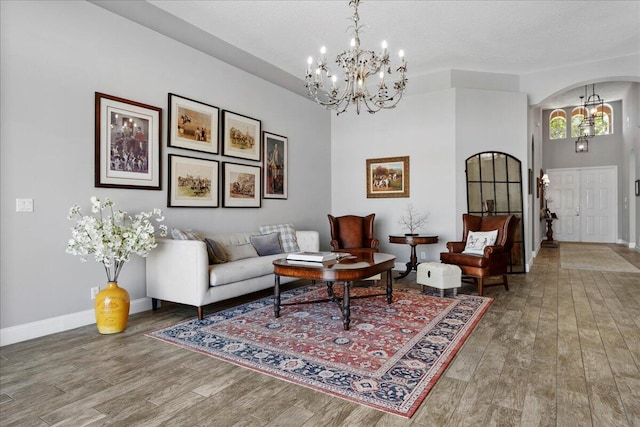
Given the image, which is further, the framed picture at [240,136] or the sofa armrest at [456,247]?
the sofa armrest at [456,247]

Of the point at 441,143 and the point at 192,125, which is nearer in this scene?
the point at 192,125

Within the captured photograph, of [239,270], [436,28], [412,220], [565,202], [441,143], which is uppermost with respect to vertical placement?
[436,28]

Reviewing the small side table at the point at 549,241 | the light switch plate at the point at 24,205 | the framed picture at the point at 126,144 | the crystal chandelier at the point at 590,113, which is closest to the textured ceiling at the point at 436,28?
the framed picture at the point at 126,144

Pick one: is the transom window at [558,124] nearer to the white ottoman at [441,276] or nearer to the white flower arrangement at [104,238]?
the white ottoman at [441,276]

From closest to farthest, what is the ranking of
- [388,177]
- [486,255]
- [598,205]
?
[486,255], [388,177], [598,205]

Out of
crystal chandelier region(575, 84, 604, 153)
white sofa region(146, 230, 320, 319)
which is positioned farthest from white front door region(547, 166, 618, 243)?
white sofa region(146, 230, 320, 319)

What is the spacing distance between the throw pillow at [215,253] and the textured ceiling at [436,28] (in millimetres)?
2565

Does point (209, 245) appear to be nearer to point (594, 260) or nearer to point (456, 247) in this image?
point (456, 247)

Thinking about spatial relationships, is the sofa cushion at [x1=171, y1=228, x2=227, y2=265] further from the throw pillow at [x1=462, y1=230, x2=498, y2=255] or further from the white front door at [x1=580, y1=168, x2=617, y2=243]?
the white front door at [x1=580, y1=168, x2=617, y2=243]

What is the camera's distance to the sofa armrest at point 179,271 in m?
3.61

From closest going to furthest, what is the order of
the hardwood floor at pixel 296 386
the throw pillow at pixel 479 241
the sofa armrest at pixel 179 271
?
the hardwood floor at pixel 296 386
the sofa armrest at pixel 179 271
the throw pillow at pixel 479 241

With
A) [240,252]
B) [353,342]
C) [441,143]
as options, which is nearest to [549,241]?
[441,143]

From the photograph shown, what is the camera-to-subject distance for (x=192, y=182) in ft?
15.3

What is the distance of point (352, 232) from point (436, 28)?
322cm
